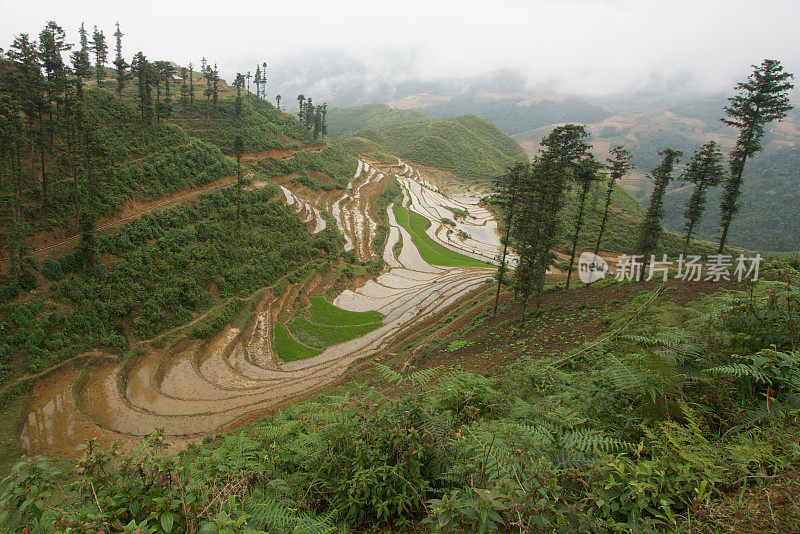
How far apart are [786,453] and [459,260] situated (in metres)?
49.6

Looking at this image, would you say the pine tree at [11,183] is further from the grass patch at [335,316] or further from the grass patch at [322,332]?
the grass patch at [335,316]

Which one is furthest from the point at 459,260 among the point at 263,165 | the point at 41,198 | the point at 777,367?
the point at 777,367

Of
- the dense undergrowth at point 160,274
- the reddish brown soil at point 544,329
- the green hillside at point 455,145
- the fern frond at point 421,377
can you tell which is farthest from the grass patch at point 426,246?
the green hillside at point 455,145

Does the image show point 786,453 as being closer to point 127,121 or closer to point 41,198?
point 41,198

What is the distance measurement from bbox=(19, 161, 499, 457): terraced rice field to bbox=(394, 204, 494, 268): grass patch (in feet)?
13.7

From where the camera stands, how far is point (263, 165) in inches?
1989

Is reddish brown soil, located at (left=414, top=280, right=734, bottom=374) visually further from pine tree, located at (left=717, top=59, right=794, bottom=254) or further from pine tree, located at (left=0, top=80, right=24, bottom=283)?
pine tree, located at (left=0, top=80, right=24, bottom=283)

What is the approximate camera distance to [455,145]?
124312mm

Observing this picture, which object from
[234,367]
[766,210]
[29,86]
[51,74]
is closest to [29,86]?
[29,86]

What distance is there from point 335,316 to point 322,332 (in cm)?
314

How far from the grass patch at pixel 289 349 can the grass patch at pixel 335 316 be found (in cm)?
388

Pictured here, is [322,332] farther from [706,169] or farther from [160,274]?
[706,169]

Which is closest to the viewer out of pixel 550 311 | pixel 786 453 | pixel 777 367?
pixel 786 453

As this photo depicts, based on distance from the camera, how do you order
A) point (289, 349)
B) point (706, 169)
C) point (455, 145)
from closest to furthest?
point (706, 169)
point (289, 349)
point (455, 145)
